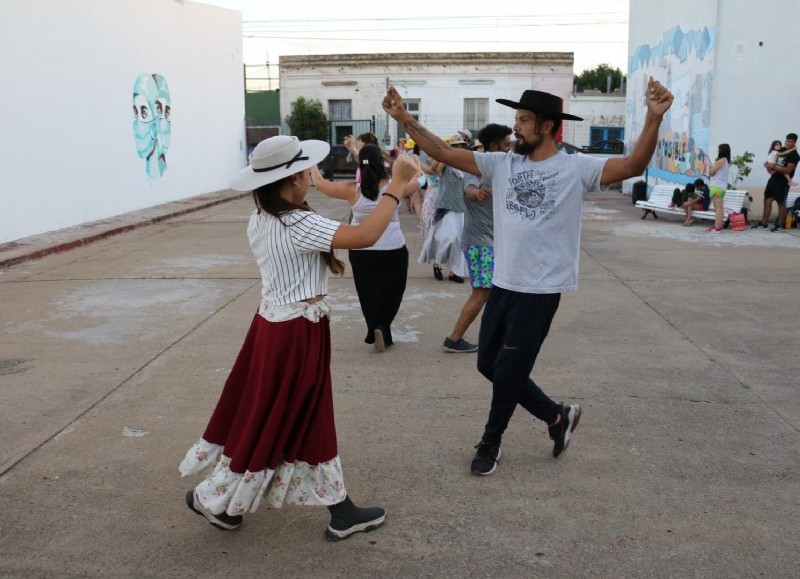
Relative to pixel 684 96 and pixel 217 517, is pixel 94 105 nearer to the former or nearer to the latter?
pixel 684 96

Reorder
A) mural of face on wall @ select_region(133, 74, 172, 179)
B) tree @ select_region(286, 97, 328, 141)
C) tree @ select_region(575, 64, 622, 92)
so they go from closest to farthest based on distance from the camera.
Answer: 1. mural of face on wall @ select_region(133, 74, 172, 179)
2. tree @ select_region(286, 97, 328, 141)
3. tree @ select_region(575, 64, 622, 92)

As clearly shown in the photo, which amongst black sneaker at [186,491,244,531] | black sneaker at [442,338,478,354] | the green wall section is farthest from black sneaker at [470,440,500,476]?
the green wall section

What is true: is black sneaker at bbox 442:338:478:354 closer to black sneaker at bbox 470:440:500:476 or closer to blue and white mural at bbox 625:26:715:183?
black sneaker at bbox 470:440:500:476

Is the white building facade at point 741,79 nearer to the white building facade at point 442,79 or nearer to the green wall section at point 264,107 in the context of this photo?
the white building facade at point 442,79

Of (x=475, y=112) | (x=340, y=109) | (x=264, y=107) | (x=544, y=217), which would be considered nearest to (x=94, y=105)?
(x=544, y=217)

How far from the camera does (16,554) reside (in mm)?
3186

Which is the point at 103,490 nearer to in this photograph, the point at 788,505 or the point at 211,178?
the point at 788,505

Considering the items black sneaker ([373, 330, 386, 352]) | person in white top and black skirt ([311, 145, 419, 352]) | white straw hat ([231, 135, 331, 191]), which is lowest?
black sneaker ([373, 330, 386, 352])

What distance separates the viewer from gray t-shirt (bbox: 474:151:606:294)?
367cm

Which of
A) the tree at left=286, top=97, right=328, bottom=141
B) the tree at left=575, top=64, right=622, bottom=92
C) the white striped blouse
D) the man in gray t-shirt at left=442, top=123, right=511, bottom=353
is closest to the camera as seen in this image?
the white striped blouse

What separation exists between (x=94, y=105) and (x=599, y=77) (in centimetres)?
6183

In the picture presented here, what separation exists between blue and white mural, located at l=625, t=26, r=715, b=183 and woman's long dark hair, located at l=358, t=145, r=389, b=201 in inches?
460

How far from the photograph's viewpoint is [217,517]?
3.25m

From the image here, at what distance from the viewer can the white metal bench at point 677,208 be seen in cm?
1403
